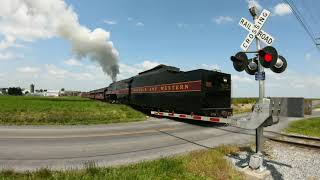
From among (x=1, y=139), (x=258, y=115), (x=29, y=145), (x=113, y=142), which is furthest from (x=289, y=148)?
(x=1, y=139)

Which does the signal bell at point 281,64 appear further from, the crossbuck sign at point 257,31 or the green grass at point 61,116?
the green grass at point 61,116

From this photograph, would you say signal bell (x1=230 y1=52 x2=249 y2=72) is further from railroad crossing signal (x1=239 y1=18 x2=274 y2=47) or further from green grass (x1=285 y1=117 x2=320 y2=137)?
green grass (x1=285 y1=117 x2=320 y2=137)

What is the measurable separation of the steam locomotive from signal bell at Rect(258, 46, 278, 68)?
41.1ft

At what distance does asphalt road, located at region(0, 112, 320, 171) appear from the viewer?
10.2 meters

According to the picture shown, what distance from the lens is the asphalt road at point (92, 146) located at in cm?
1024

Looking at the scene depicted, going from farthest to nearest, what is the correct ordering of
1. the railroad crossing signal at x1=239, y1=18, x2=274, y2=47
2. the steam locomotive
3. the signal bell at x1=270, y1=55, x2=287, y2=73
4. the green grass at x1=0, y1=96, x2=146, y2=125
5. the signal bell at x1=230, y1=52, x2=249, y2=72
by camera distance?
the green grass at x1=0, y1=96, x2=146, y2=125 < the steam locomotive < the signal bell at x1=230, y1=52, x2=249, y2=72 < the signal bell at x1=270, y1=55, x2=287, y2=73 < the railroad crossing signal at x1=239, y1=18, x2=274, y2=47

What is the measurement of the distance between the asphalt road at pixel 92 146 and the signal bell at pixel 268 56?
5456 millimetres

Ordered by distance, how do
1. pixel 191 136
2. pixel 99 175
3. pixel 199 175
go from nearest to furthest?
pixel 99 175 → pixel 199 175 → pixel 191 136

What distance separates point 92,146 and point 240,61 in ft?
24.3

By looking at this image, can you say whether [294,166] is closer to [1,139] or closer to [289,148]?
[289,148]

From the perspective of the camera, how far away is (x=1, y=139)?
13.7 meters

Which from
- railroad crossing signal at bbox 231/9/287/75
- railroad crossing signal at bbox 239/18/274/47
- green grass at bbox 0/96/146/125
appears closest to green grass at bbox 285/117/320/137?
green grass at bbox 0/96/146/125

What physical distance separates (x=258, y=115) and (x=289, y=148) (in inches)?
262

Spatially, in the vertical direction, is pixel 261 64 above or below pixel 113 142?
above
